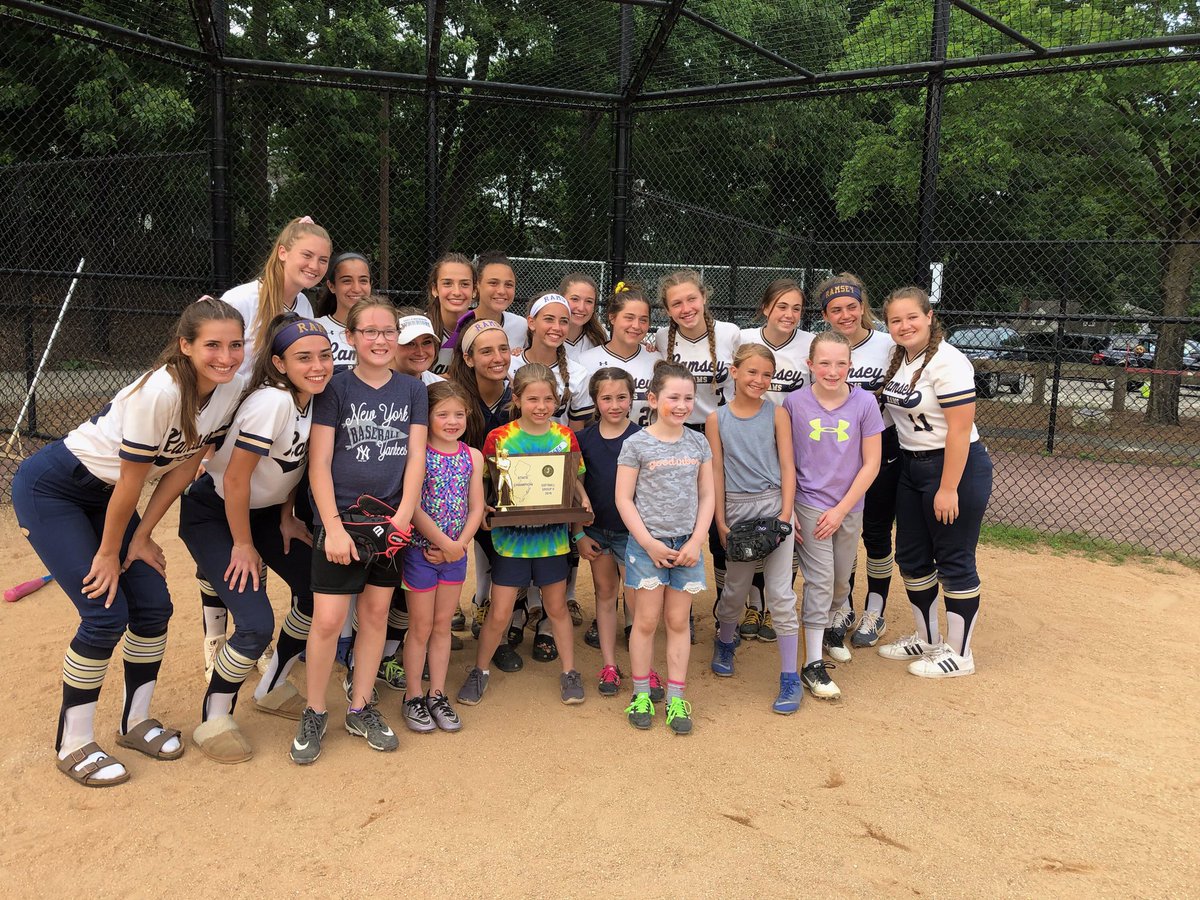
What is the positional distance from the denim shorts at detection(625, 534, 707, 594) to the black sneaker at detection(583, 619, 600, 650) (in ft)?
2.74

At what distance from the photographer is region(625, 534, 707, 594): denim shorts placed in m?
3.35

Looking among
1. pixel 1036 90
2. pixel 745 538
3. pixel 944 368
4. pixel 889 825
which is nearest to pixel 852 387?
pixel 944 368

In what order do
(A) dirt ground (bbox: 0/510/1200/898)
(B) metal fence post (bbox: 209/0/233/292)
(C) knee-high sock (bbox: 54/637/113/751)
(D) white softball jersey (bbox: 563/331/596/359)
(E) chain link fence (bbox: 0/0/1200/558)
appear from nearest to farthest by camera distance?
1. (A) dirt ground (bbox: 0/510/1200/898)
2. (C) knee-high sock (bbox: 54/637/113/751)
3. (D) white softball jersey (bbox: 563/331/596/359)
4. (B) metal fence post (bbox: 209/0/233/292)
5. (E) chain link fence (bbox: 0/0/1200/558)

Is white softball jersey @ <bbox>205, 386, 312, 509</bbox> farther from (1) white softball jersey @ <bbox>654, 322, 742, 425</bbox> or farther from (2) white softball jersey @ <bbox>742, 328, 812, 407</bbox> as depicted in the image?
(2) white softball jersey @ <bbox>742, 328, 812, 407</bbox>

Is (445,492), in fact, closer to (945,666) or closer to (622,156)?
(945,666)

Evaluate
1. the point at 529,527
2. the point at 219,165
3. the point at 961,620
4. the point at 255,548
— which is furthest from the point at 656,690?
the point at 219,165

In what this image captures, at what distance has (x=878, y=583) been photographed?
4332 mm

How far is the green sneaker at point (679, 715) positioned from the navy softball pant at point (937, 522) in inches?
52.6

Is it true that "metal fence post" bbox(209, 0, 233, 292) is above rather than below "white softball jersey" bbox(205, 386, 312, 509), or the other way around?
above

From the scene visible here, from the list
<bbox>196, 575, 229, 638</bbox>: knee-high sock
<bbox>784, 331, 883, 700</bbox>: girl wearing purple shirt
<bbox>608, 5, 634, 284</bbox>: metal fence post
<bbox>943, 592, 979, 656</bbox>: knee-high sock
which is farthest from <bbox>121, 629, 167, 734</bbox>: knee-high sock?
<bbox>608, 5, 634, 284</bbox>: metal fence post

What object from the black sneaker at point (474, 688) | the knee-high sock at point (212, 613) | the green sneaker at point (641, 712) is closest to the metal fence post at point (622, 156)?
the black sneaker at point (474, 688)

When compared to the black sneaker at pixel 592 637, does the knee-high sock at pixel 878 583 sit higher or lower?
higher

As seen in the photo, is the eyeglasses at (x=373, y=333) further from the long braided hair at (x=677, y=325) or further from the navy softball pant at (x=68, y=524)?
the long braided hair at (x=677, y=325)

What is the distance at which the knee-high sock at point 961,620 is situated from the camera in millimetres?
3833
